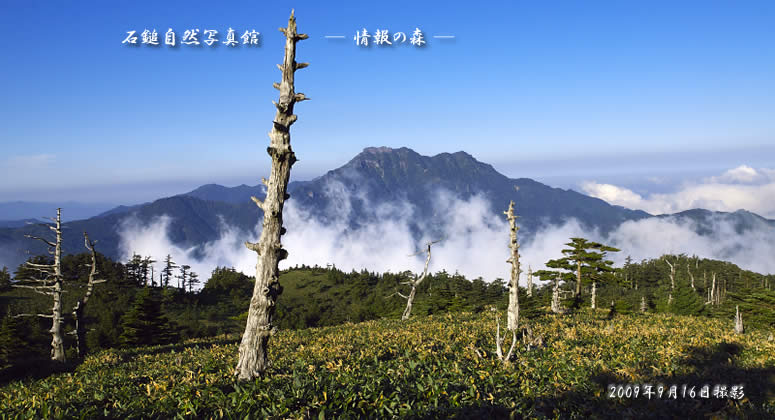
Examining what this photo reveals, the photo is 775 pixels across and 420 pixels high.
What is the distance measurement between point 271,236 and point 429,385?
601cm

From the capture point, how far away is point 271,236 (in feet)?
38.6

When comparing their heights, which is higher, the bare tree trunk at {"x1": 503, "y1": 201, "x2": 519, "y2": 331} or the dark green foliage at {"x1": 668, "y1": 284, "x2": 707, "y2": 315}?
the bare tree trunk at {"x1": 503, "y1": 201, "x2": 519, "y2": 331}

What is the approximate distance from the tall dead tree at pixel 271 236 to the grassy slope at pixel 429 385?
0.85 m

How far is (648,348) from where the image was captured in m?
17.2

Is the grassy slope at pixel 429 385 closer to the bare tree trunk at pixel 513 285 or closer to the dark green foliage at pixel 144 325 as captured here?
the bare tree trunk at pixel 513 285

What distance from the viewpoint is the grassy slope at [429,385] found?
880 cm

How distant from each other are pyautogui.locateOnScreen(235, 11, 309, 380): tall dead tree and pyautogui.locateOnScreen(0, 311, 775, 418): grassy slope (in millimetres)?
851

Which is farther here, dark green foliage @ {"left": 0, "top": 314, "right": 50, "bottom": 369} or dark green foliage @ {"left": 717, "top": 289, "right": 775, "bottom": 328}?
dark green foliage @ {"left": 0, "top": 314, "right": 50, "bottom": 369}

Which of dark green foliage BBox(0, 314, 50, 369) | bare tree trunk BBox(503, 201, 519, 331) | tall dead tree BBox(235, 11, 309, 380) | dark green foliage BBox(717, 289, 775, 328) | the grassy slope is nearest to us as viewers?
the grassy slope

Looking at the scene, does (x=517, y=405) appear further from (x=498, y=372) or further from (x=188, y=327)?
(x=188, y=327)

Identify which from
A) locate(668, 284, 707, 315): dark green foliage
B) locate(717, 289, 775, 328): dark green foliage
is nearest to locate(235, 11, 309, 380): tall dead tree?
locate(717, 289, 775, 328): dark green foliage

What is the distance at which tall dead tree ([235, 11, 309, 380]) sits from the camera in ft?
38.4

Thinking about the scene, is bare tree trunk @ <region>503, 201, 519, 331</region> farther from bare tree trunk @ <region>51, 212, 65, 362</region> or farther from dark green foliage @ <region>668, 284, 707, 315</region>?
dark green foliage @ <region>668, 284, 707, 315</region>

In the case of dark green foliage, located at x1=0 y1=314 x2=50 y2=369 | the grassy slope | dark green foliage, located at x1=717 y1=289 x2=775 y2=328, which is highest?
the grassy slope
